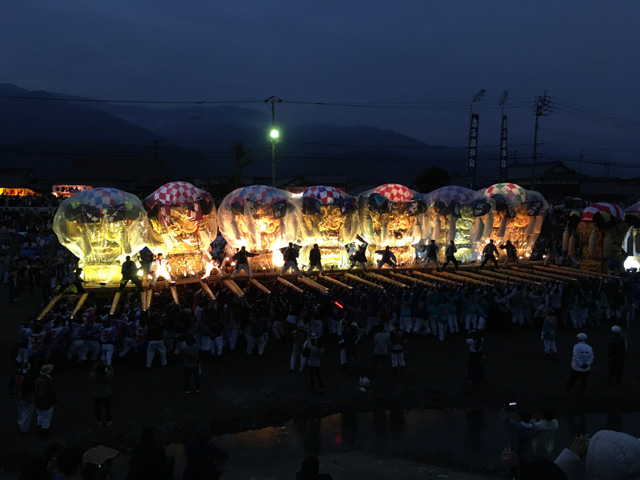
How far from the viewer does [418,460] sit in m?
7.05

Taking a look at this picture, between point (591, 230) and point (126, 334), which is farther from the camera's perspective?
point (591, 230)

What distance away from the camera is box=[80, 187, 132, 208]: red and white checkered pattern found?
15.1m

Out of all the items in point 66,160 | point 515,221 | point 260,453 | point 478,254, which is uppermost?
point 66,160

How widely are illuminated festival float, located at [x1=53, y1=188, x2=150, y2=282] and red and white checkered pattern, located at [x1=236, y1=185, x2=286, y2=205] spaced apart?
387cm

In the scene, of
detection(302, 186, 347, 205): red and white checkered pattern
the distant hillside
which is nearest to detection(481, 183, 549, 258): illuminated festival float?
detection(302, 186, 347, 205): red and white checkered pattern

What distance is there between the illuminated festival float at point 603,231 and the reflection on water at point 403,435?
1172cm

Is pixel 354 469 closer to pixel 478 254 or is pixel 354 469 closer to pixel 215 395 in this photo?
pixel 215 395

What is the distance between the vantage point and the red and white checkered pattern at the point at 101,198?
1509cm

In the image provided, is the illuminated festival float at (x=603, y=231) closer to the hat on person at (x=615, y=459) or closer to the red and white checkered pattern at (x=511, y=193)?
the red and white checkered pattern at (x=511, y=193)

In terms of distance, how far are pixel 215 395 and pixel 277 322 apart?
3.29m

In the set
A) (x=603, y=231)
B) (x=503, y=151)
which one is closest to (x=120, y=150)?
(x=503, y=151)

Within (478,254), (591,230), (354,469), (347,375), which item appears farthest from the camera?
(478,254)

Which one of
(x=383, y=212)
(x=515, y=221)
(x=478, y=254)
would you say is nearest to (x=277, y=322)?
(x=383, y=212)

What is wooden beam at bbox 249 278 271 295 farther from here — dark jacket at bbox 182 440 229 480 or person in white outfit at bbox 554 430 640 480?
person in white outfit at bbox 554 430 640 480
